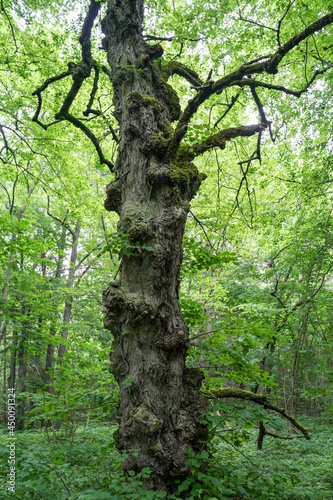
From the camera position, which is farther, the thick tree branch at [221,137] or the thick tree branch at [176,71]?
the thick tree branch at [176,71]

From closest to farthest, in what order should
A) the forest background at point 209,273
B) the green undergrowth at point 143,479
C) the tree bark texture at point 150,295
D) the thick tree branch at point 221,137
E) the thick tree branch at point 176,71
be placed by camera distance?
the green undergrowth at point 143,479
the tree bark texture at point 150,295
the forest background at point 209,273
the thick tree branch at point 221,137
the thick tree branch at point 176,71

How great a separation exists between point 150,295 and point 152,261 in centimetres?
29

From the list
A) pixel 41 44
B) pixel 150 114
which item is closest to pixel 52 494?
pixel 150 114

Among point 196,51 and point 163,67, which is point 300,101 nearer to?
point 196,51

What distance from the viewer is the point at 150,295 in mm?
2260

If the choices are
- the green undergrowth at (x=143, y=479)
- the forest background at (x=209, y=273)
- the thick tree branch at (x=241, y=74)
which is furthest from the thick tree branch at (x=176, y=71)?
the green undergrowth at (x=143, y=479)

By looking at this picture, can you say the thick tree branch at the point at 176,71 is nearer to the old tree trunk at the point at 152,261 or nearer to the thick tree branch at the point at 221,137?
the old tree trunk at the point at 152,261

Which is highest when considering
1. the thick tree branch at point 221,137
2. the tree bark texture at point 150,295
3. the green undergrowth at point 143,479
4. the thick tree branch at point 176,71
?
the thick tree branch at point 176,71

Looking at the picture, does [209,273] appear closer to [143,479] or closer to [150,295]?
[150,295]

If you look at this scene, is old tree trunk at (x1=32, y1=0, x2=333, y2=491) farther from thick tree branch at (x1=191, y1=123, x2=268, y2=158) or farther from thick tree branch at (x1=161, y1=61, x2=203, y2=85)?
thick tree branch at (x1=161, y1=61, x2=203, y2=85)

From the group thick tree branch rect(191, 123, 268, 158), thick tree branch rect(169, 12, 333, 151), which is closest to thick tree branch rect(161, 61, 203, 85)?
thick tree branch rect(169, 12, 333, 151)

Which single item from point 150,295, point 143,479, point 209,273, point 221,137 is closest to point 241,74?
point 221,137

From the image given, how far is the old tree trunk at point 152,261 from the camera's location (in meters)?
1.99

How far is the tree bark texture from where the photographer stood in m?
1.97
